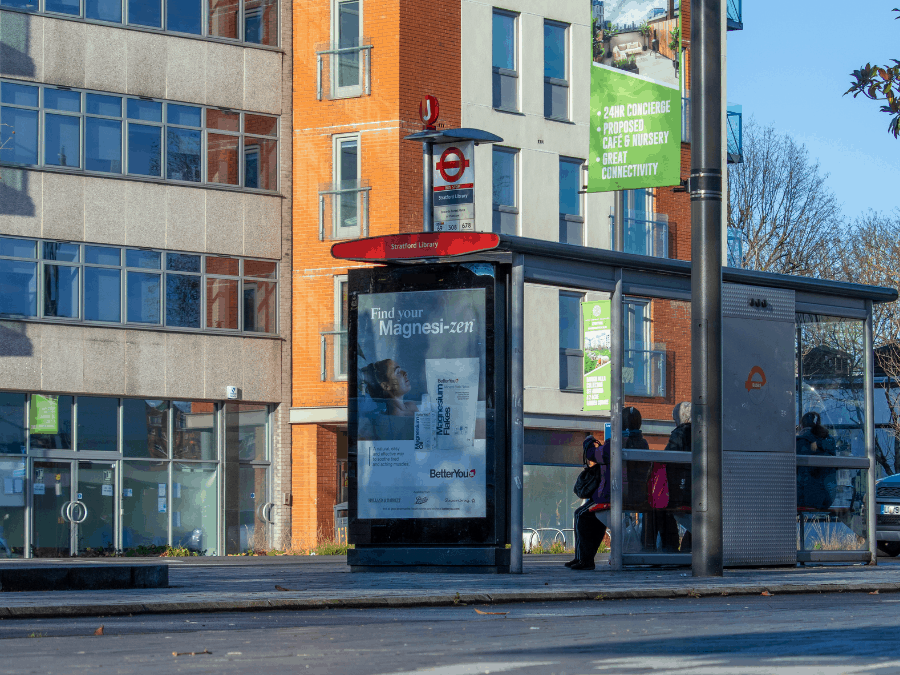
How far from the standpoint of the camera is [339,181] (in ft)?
105

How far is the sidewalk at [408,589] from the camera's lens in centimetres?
1086

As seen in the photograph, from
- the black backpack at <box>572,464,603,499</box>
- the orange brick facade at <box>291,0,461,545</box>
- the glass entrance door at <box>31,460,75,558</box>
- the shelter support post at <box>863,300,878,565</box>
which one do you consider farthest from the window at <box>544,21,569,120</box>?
the black backpack at <box>572,464,603,499</box>

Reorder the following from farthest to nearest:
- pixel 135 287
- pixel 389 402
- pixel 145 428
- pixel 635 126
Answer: pixel 145 428
pixel 135 287
pixel 635 126
pixel 389 402

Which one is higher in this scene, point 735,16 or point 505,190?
point 735,16

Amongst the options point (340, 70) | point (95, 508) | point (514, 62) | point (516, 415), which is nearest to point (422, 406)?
point (516, 415)

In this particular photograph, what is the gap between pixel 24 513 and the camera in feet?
95.2

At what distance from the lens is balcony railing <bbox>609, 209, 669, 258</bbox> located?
114 ft

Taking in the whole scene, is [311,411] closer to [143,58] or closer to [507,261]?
[143,58]

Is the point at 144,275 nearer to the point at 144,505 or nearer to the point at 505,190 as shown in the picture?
the point at 144,505

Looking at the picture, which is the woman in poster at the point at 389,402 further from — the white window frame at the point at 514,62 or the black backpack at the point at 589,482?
the white window frame at the point at 514,62

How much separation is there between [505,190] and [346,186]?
11.9 ft

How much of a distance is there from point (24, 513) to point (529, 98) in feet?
45.6

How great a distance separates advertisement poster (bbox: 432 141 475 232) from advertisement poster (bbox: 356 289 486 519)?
2.31 meters

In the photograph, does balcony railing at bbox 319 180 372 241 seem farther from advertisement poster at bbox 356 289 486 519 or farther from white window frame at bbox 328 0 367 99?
advertisement poster at bbox 356 289 486 519
